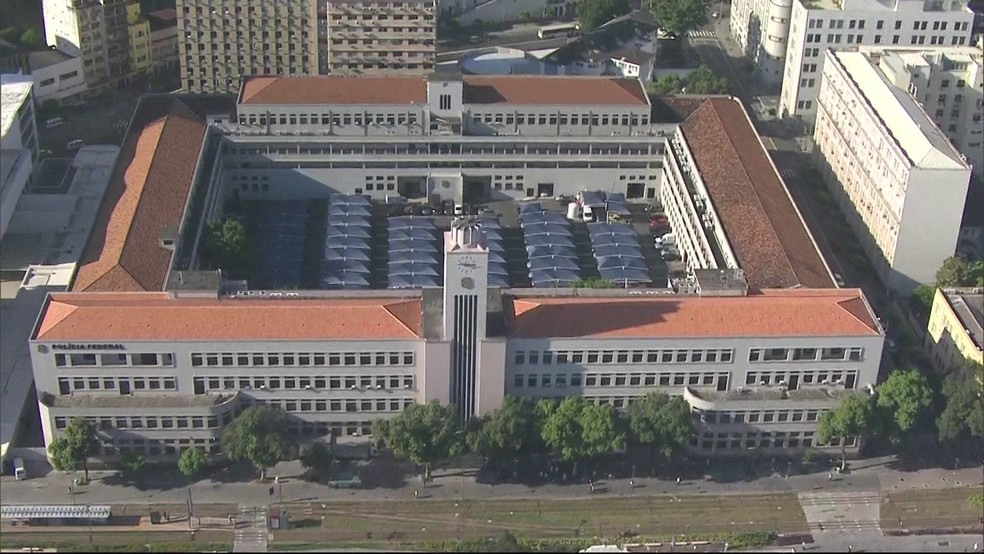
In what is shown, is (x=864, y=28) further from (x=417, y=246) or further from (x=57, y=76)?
(x=57, y=76)

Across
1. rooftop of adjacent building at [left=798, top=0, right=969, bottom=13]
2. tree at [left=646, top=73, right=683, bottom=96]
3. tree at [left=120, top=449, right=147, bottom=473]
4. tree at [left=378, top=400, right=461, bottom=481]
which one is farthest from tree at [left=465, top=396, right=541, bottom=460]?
rooftop of adjacent building at [left=798, top=0, right=969, bottom=13]

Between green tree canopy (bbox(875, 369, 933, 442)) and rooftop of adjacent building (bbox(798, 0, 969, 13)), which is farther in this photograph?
rooftop of adjacent building (bbox(798, 0, 969, 13))

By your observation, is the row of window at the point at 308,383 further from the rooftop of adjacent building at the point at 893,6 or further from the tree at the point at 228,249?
the rooftop of adjacent building at the point at 893,6

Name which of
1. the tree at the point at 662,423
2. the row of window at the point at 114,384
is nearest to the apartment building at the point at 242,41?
the row of window at the point at 114,384

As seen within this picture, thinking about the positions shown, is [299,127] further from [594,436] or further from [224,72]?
[594,436]

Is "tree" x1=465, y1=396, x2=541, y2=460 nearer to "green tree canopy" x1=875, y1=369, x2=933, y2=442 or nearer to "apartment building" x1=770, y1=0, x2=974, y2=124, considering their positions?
"green tree canopy" x1=875, y1=369, x2=933, y2=442
